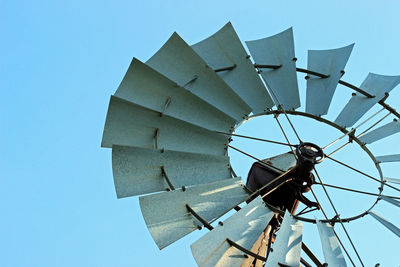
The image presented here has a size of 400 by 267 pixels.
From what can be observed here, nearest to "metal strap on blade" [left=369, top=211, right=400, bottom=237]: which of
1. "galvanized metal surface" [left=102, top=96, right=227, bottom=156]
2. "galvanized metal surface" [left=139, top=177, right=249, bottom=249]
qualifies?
"galvanized metal surface" [left=139, top=177, right=249, bottom=249]

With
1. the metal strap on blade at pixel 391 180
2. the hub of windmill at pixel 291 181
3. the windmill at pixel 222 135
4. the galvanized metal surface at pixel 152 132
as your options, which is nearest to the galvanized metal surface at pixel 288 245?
the windmill at pixel 222 135

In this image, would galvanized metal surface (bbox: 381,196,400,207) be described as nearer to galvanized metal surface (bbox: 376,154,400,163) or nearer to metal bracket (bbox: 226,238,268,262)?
galvanized metal surface (bbox: 376,154,400,163)

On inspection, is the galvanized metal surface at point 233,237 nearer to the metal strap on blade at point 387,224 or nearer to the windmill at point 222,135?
the windmill at point 222,135

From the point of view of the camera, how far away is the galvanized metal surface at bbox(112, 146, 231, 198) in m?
4.75

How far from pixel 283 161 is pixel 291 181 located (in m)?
0.59

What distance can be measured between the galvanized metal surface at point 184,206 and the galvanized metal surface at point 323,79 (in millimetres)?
1737

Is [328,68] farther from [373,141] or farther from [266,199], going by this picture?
[266,199]

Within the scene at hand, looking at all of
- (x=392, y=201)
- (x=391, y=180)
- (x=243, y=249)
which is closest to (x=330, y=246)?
(x=243, y=249)

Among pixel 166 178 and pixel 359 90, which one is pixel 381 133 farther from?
pixel 166 178

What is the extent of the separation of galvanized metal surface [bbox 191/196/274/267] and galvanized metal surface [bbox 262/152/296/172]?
1002 millimetres

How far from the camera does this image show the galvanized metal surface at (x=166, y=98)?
5262 millimetres

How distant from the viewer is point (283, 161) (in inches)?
231

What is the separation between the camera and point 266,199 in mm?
5363

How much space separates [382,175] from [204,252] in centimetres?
297
